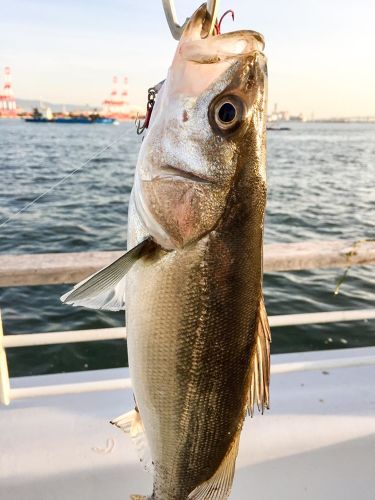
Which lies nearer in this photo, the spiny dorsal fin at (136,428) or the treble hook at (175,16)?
the treble hook at (175,16)

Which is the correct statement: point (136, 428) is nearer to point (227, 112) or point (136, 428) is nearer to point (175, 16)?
point (227, 112)

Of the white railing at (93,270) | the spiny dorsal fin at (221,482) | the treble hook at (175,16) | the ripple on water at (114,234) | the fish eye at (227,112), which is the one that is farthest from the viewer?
the ripple on water at (114,234)

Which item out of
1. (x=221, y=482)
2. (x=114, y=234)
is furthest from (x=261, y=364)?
(x=114, y=234)

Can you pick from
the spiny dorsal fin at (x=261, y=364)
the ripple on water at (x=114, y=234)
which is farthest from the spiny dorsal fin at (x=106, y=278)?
the ripple on water at (x=114, y=234)

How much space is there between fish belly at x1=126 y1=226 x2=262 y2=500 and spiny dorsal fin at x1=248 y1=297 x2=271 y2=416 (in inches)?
0.9

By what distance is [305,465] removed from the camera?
7.64ft

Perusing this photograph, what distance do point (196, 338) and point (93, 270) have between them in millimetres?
1191

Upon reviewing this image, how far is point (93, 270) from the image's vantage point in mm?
2348

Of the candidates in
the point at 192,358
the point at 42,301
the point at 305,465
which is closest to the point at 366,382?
the point at 305,465

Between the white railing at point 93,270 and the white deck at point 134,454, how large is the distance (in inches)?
6.0

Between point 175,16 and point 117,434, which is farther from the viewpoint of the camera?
point 117,434

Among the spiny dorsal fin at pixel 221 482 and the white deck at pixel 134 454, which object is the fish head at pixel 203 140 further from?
the white deck at pixel 134 454

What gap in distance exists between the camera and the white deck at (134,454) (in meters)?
2.13

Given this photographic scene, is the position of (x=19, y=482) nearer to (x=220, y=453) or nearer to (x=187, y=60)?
(x=220, y=453)
